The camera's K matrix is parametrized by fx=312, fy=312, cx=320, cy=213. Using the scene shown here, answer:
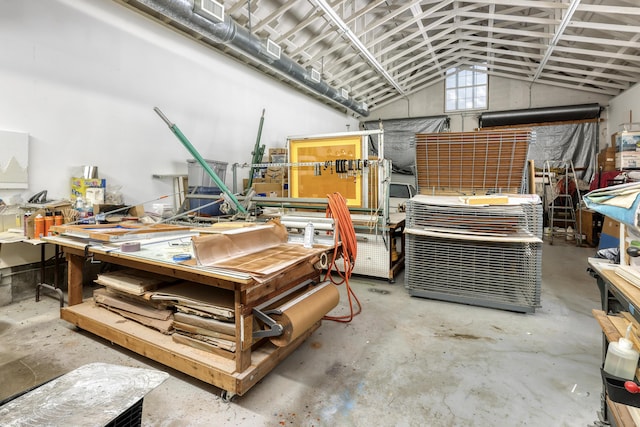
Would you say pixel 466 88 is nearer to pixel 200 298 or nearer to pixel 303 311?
pixel 303 311

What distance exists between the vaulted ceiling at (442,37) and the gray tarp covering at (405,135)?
3.22 ft

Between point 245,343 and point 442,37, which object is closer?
point 245,343

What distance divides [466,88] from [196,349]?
10298mm

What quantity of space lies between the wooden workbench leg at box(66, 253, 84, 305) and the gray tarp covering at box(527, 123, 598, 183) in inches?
363

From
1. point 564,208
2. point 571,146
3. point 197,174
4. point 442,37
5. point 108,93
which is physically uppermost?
point 442,37

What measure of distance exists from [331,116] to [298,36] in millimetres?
3298

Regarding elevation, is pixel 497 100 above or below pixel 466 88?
below

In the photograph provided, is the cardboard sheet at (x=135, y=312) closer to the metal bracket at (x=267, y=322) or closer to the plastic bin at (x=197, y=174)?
the metal bracket at (x=267, y=322)

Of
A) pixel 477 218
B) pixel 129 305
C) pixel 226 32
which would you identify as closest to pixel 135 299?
pixel 129 305

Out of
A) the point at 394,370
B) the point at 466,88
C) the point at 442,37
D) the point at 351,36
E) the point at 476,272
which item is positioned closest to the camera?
the point at 394,370

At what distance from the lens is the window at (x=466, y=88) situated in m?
9.29

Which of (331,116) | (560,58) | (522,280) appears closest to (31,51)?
(522,280)

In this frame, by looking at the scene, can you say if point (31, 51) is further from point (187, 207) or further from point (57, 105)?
point (187, 207)

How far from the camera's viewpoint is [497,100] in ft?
29.9
